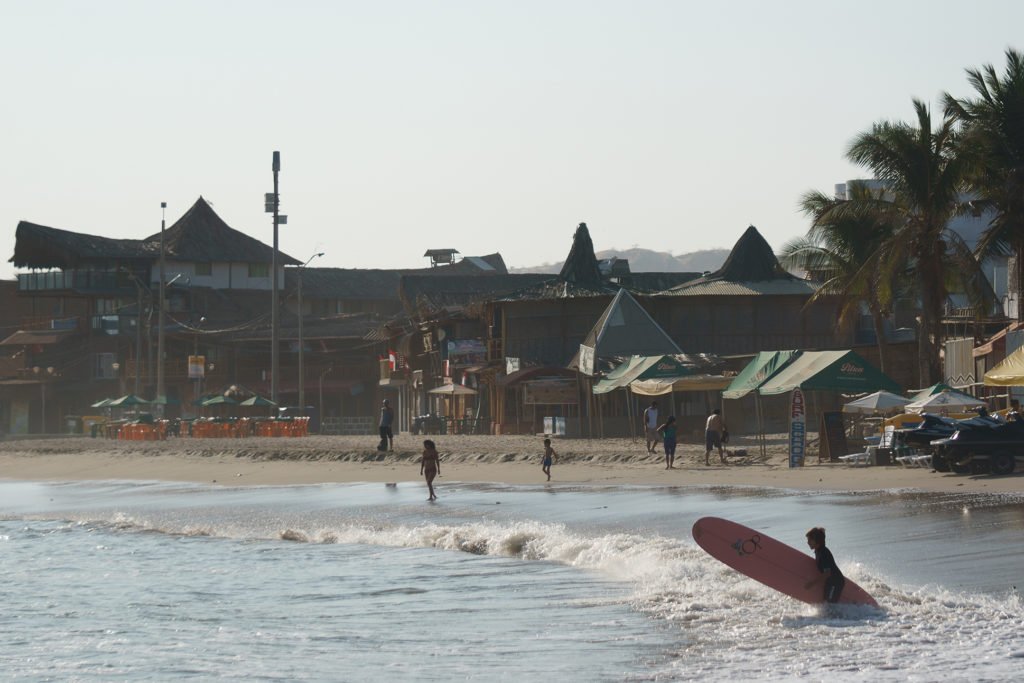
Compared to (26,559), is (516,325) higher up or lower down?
higher up

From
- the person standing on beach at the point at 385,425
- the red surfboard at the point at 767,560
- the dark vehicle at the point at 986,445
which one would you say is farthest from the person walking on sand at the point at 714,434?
the red surfboard at the point at 767,560

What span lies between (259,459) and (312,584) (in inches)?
964

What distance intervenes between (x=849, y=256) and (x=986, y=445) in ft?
60.5

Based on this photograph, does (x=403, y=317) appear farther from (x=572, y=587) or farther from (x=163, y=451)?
(x=572, y=587)

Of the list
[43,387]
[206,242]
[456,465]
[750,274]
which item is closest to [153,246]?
[206,242]

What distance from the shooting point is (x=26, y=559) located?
67.4ft

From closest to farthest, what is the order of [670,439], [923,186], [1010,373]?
[1010,373]
[670,439]
[923,186]

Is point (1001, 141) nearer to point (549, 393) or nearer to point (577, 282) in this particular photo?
point (549, 393)

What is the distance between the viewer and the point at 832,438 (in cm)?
2752

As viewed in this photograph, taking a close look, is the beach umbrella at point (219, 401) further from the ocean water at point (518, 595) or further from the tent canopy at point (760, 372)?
the tent canopy at point (760, 372)

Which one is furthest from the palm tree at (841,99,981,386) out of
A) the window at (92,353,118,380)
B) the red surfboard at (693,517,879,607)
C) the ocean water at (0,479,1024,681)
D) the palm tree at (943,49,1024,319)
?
the window at (92,353,118,380)

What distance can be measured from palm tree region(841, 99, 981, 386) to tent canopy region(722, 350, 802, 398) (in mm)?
4896

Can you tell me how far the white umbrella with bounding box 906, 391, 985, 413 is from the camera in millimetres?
26641

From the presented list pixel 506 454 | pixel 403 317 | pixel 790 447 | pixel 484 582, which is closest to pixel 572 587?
pixel 484 582
